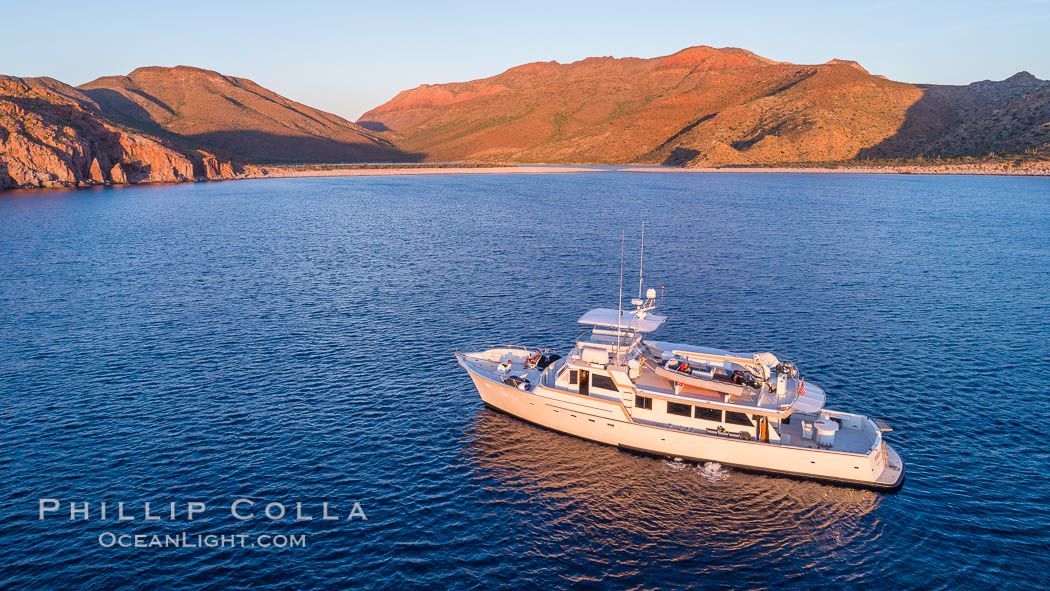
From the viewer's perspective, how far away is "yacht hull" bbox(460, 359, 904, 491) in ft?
96.8

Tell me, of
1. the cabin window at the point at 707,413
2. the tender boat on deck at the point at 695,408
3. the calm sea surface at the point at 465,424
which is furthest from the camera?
the cabin window at the point at 707,413

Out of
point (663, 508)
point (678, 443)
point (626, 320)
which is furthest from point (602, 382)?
point (663, 508)

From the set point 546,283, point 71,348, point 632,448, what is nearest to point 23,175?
point 71,348

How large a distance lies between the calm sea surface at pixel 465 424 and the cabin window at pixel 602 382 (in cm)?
349

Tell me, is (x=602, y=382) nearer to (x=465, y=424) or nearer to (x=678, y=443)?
(x=678, y=443)

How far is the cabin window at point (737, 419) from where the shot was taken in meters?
31.1

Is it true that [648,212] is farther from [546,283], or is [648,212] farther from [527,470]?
[527,470]

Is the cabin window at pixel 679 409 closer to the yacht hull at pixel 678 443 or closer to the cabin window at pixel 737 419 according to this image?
the yacht hull at pixel 678 443

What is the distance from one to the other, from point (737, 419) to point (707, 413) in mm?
1522

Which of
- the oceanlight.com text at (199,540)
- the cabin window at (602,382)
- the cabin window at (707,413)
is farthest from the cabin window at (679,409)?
the oceanlight.com text at (199,540)

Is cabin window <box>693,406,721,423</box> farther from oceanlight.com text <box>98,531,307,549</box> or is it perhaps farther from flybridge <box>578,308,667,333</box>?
oceanlight.com text <box>98,531,307,549</box>

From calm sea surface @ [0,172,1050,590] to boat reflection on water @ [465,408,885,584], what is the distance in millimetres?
136

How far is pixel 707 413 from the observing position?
105 feet

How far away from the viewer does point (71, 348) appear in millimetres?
47750
